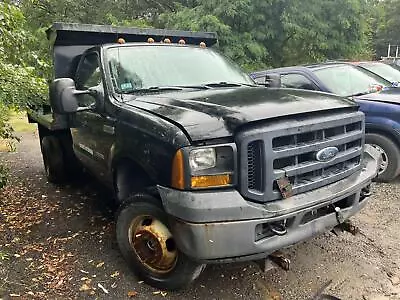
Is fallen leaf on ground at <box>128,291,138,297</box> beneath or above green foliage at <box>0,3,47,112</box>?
beneath

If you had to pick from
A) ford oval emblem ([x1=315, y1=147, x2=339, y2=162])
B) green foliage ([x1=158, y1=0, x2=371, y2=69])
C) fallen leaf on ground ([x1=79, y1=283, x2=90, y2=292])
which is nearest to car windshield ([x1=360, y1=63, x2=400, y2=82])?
green foliage ([x1=158, y1=0, x2=371, y2=69])

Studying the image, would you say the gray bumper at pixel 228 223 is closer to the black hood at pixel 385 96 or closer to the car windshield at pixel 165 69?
the car windshield at pixel 165 69

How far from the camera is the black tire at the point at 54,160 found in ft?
20.9

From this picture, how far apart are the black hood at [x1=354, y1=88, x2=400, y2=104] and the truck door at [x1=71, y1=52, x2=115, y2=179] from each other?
3.89m

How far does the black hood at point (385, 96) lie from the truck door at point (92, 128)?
389 cm

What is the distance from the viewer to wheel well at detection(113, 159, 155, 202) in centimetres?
366

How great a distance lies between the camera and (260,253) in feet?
9.41

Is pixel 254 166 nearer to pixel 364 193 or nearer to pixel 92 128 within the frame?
pixel 364 193

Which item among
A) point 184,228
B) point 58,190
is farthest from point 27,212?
point 184,228

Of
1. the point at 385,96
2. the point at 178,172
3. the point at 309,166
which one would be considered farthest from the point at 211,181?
the point at 385,96

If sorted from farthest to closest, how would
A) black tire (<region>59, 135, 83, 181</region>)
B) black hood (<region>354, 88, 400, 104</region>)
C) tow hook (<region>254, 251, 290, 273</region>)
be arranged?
black tire (<region>59, 135, 83, 181</region>)
black hood (<region>354, 88, 400, 104</region>)
tow hook (<region>254, 251, 290, 273</region>)

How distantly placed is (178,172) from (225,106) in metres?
0.65

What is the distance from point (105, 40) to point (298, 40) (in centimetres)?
841

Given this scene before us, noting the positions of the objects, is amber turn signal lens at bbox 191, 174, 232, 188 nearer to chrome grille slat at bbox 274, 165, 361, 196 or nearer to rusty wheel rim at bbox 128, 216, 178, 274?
chrome grille slat at bbox 274, 165, 361, 196
